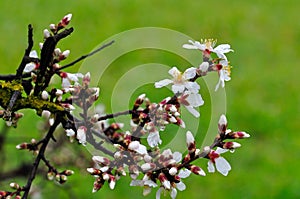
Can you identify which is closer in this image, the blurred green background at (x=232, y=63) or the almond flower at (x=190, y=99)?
the almond flower at (x=190, y=99)

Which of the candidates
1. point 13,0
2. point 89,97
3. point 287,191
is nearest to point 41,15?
point 13,0

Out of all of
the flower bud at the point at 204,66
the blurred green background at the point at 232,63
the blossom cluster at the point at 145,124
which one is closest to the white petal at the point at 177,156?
the blossom cluster at the point at 145,124

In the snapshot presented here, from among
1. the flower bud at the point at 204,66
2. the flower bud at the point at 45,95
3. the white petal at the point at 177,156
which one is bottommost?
the white petal at the point at 177,156

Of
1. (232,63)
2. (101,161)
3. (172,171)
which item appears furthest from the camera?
(232,63)

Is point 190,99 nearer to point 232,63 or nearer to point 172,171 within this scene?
point 172,171

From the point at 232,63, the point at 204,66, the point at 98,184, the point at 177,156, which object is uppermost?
the point at 232,63

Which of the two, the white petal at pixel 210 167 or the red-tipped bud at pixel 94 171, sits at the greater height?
the white petal at pixel 210 167

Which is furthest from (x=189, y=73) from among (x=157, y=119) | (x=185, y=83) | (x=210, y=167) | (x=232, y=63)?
(x=232, y=63)

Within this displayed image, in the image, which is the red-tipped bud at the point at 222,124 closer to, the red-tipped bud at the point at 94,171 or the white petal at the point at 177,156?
the white petal at the point at 177,156

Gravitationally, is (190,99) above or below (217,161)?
above
